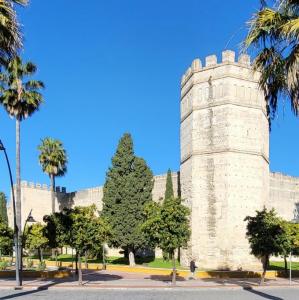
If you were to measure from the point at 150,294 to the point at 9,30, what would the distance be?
519 inches

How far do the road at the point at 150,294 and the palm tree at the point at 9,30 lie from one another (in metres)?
10.6

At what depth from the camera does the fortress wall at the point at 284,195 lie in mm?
43781

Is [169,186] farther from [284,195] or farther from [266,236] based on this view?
[266,236]

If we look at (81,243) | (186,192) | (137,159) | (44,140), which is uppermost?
(44,140)

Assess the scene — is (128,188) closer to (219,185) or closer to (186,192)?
(186,192)

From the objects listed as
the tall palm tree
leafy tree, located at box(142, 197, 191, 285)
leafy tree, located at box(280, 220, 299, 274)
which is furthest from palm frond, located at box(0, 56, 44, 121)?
leafy tree, located at box(280, 220, 299, 274)

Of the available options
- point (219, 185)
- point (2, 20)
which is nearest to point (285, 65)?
point (2, 20)

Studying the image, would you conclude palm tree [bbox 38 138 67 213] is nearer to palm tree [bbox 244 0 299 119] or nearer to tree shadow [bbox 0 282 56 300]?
tree shadow [bbox 0 282 56 300]

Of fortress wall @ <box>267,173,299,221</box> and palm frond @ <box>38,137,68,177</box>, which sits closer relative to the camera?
fortress wall @ <box>267,173,299,221</box>

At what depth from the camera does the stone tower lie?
34781 mm

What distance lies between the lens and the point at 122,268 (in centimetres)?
3716

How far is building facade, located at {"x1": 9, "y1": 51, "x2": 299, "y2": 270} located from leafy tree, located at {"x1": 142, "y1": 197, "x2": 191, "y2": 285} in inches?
409

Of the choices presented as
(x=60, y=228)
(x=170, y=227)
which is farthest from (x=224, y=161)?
(x=60, y=228)

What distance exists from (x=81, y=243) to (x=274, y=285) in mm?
9382
